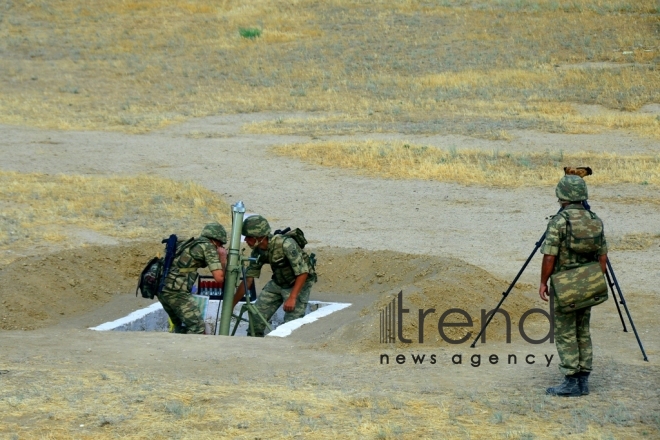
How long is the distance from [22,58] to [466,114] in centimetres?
1672

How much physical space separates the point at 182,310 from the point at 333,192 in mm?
Result: 7404

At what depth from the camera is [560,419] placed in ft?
24.1

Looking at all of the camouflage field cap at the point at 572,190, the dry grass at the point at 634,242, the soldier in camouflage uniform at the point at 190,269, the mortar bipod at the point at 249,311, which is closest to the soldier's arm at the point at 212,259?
the soldier in camouflage uniform at the point at 190,269

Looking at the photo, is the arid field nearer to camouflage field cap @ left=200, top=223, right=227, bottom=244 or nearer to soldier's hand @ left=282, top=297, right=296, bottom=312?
soldier's hand @ left=282, top=297, right=296, bottom=312

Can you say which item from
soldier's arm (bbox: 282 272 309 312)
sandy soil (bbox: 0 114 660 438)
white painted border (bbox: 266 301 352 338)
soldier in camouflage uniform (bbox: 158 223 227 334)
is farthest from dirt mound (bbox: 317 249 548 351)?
soldier in camouflage uniform (bbox: 158 223 227 334)

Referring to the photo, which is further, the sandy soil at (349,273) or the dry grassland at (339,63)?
the dry grassland at (339,63)

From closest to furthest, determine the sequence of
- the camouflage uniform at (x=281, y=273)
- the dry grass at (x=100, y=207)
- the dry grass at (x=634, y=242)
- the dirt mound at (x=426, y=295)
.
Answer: the dirt mound at (x=426, y=295)
the camouflage uniform at (x=281, y=273)
the dry grass at (x=634, y=242)
the dry grass at (x=100, y=207)

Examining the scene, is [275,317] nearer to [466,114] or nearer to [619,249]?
[619,249]

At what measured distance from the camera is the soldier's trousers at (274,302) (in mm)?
12078

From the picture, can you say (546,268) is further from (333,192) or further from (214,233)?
(333,192)

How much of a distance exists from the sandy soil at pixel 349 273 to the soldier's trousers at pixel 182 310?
1.04 meters

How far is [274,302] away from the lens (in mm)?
12227

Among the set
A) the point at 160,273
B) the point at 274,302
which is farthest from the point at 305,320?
the point at 160,273

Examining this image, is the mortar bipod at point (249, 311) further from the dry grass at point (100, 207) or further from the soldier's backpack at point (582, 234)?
the soldier's backpack at point (582, 234)
